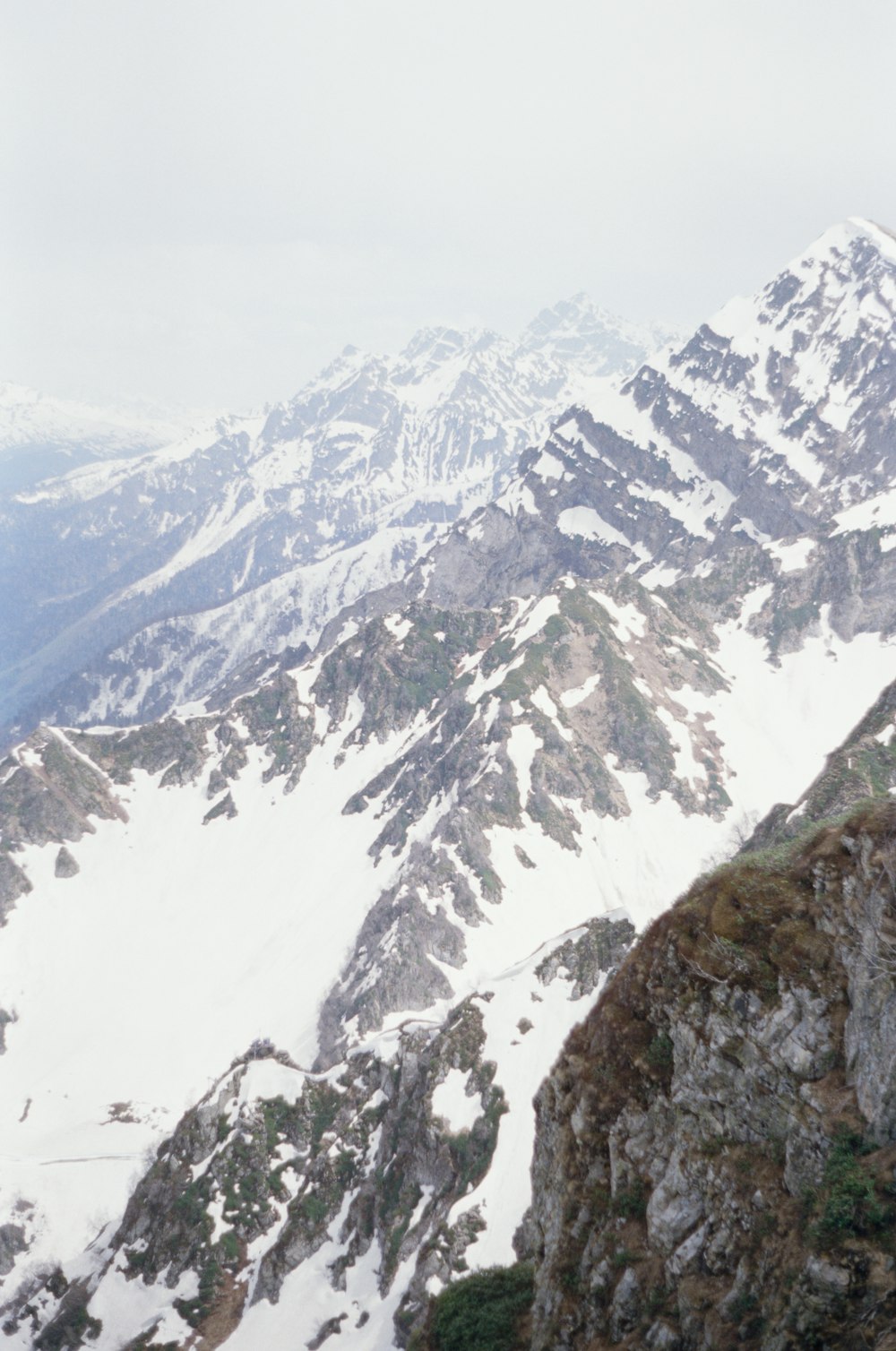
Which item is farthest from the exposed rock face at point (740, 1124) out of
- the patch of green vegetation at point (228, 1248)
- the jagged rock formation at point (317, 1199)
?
the patch of green vegetation at point (228, 1248)

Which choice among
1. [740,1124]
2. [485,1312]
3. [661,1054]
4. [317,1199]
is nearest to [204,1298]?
[317,1199]

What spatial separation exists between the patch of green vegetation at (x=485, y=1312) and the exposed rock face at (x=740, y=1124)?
3197 mm

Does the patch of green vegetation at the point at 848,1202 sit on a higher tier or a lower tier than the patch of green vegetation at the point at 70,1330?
lower

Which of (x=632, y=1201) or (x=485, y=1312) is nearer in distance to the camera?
(x=632, y=1201)

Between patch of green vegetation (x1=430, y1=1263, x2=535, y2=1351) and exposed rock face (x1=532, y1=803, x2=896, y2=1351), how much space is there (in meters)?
3.20

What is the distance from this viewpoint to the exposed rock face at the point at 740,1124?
20.1 metres

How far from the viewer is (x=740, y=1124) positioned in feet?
82.4

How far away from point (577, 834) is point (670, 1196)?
537ft

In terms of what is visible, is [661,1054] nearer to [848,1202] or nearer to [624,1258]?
[624,1258]

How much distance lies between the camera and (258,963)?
18888 cm

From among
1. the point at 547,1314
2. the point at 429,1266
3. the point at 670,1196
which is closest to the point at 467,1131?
the point at 429,1266

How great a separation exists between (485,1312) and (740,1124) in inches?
599

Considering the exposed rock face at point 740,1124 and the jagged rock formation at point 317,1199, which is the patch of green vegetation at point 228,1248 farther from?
the exposed rock face at point 740,1124

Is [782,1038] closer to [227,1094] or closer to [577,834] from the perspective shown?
[227,1094]
